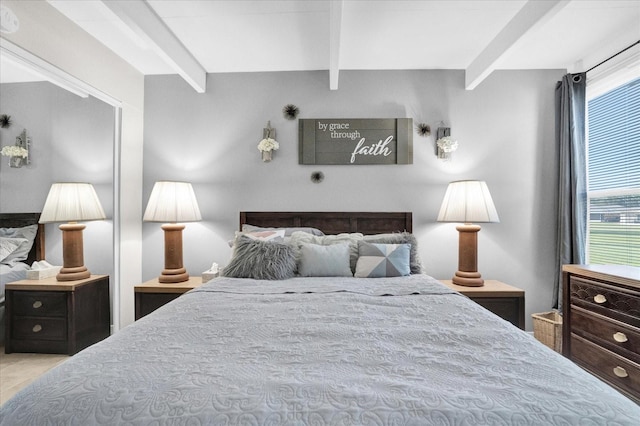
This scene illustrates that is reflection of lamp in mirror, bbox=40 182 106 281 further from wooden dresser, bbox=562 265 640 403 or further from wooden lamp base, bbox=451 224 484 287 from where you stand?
wooden dresser, bbox=562 265 640 403

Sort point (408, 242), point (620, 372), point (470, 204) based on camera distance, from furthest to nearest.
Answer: point (470, 204)
point (408, 242)
point (620, 372)

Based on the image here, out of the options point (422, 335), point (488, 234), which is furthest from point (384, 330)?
point (488, 234)

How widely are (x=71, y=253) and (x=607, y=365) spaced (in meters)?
3.71

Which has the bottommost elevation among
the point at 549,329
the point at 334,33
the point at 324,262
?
the point at 549,329

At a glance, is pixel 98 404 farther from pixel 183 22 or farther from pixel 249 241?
pixel 183 22

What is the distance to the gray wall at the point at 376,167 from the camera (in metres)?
2.83

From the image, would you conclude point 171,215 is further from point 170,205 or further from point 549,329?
point 549,329

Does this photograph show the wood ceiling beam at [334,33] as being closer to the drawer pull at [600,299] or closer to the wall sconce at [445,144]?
the wall sconce at [445,144]

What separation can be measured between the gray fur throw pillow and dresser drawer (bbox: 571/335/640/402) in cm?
199

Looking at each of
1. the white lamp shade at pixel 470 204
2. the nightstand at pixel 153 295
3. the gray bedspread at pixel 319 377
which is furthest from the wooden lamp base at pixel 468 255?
the nightstand at pixel 153 295

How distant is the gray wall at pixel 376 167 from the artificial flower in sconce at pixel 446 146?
8 cm

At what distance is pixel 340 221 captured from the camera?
9.38ft

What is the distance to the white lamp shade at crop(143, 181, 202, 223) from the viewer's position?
2557mm

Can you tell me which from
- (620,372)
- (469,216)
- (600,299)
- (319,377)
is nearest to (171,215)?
(319,377)
